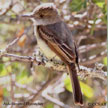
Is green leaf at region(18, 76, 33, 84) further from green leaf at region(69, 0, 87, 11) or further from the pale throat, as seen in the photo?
green leaf at region(69, 0, 87, 11)

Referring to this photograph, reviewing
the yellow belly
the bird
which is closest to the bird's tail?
the bird

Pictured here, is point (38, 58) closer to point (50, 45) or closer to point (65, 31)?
point (50, 45)

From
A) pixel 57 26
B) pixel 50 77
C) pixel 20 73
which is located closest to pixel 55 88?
pixel 50 77

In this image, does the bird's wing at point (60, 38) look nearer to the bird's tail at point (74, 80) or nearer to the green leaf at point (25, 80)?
the bird's tail at point (74, 80)

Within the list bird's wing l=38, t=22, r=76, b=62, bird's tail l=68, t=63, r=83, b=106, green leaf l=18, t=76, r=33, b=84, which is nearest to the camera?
bird's tail l=68, t=63, r=83, b=106

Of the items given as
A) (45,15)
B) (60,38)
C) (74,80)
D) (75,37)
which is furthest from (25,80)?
(74,80)

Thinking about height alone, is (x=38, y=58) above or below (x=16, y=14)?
below

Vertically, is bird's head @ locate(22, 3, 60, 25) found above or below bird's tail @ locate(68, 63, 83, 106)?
above
